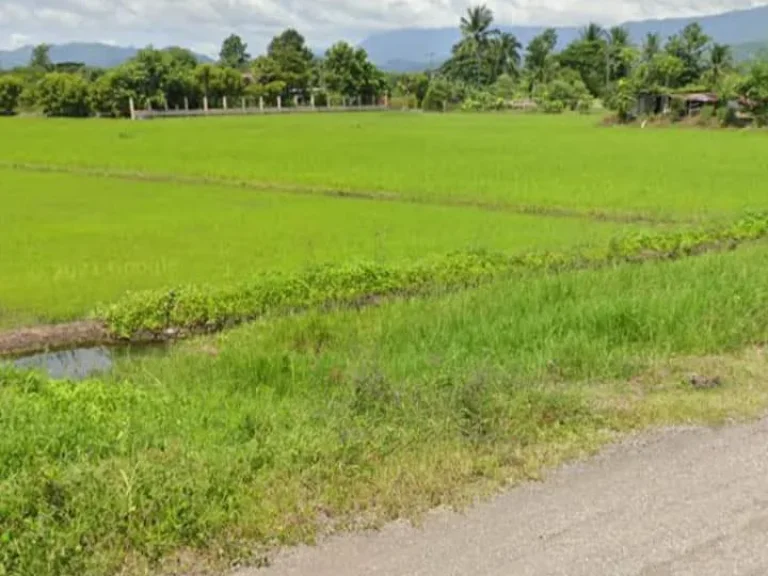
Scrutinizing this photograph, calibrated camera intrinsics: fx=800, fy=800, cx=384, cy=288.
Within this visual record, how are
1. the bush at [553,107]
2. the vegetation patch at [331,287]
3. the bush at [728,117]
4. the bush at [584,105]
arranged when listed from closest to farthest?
the vegetation patch at [331,287]
the bush at [728,117]
the bush at [553,107]
the bush at [584,105]

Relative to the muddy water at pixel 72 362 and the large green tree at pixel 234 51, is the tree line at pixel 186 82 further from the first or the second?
the muddy water at pixel 72 362

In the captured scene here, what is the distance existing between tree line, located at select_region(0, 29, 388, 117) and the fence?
0.66 metres

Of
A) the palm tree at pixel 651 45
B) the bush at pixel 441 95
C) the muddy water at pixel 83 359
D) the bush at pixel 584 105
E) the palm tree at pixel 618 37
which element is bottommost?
the muddy water at pixel 83 359

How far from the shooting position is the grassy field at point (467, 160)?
61.8 feet

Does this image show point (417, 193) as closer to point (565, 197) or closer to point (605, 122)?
point (565, 197)

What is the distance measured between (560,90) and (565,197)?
56559 mm

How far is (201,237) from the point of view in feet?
46.2

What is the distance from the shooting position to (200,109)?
72188 mm

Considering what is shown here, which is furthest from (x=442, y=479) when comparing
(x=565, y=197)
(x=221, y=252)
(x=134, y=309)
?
(x=565, y=197)

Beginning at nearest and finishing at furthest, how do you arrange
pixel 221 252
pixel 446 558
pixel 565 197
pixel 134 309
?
pixel 446 558 → pixel 134 309 → pixel 221 252 → pixel 565 197

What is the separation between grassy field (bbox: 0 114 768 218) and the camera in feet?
61.8

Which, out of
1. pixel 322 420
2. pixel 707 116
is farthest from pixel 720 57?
pixel 322 420

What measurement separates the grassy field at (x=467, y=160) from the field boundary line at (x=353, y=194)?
0.31m

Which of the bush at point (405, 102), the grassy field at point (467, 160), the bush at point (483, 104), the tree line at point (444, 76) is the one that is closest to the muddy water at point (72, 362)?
the grassy field at point (467, 160)
